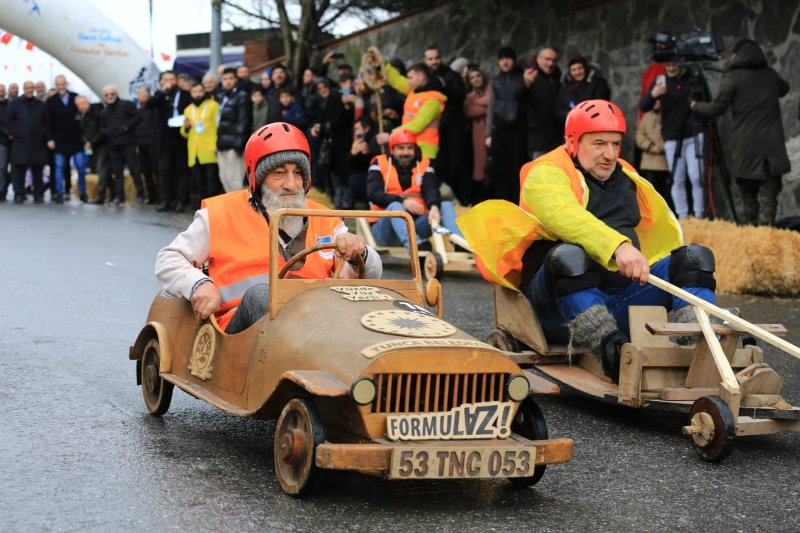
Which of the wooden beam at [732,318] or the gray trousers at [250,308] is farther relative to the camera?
the wooden beam at [732,318]

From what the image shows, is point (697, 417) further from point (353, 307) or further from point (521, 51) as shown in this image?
point (521, 51)

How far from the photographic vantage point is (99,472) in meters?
4.73

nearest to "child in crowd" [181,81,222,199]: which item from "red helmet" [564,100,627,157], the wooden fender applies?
"red helmet" [564,100,627,157]

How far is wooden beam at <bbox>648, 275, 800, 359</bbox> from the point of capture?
534 centimetres

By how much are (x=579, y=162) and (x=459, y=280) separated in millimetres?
5711

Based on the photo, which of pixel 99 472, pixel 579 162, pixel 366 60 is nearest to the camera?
pixel 99 472

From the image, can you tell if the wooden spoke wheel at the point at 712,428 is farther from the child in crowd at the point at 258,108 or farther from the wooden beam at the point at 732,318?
the child in crowd at the point at 258,108

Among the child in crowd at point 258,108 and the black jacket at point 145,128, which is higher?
the child in crowd at point 258,108

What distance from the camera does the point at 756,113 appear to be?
12305mm

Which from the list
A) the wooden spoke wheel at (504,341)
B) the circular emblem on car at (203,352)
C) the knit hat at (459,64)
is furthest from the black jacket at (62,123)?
the circular emblem on car at (203,352)

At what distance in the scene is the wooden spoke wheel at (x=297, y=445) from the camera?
4281 mm

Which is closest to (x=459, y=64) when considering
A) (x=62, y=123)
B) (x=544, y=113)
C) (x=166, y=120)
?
(x=544, y=113)

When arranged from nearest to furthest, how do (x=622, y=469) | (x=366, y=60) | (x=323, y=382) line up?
(x=323, y=382), (x=622, y=469), (x=366, y=60)

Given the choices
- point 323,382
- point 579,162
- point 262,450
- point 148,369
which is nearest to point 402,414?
point 323,382
